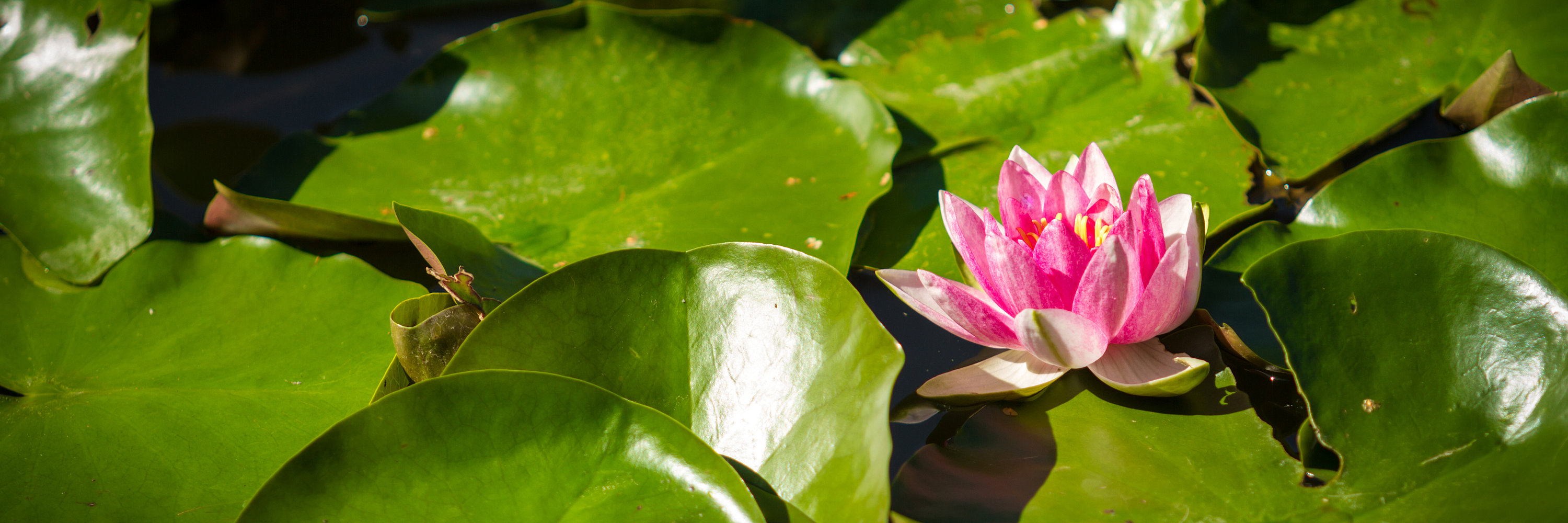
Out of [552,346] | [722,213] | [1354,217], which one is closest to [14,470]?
[552,346]

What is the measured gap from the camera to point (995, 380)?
1.20 metres

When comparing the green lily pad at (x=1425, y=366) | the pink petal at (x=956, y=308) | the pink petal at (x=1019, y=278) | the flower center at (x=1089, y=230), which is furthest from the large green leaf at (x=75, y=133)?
the green lily pad at (x=1425, y=366)

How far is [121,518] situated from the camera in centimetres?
112

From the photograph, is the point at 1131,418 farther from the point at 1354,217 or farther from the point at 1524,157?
the point at 1524,157

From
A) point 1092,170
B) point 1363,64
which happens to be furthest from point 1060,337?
point 1363,64

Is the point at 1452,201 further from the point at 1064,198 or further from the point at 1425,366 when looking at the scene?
the point at 1064,198

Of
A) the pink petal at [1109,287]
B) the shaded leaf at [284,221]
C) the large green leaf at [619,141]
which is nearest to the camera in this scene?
the pink petal at [1109,287]

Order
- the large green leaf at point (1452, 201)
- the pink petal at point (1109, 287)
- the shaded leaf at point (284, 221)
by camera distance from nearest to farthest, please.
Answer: the pink petal at point (1109, 287) < the large green leaf at point (1452, 201) < the shaded leaf at point (284, 221)

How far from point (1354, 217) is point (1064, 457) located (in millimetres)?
712

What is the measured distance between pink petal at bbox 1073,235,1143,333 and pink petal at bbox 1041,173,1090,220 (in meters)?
0.12

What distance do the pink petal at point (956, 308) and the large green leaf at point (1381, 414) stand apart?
0.56ft

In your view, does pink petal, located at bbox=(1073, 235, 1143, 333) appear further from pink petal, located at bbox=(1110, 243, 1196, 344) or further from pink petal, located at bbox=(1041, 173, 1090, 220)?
pink petal, located at bbox=(1041, 173, 1090, 220)

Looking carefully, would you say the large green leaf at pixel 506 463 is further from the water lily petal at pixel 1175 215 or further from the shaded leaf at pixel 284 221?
the water lily petal at pixel 1175 215

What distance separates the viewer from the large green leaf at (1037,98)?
1.61m
